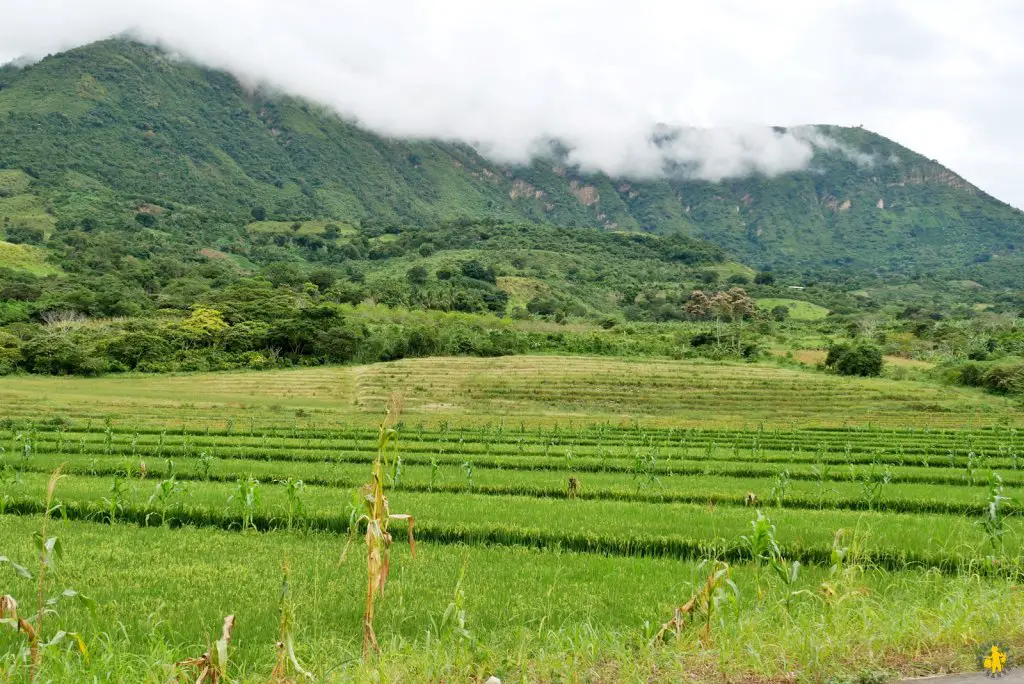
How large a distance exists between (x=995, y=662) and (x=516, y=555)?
6585 millimetres

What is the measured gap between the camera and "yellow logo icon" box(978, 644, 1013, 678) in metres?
5.11

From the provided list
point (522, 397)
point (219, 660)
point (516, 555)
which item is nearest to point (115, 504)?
point (516, 555)

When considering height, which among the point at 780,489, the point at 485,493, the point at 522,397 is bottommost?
the point at 522,397

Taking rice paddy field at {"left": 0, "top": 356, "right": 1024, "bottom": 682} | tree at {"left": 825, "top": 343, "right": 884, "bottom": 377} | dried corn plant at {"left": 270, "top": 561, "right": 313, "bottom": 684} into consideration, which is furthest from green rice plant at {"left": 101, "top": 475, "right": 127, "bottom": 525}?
tree at {"left": 825, "top": 343, "right": 884, "bottom": 377}

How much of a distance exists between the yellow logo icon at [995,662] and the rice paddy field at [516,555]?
140mm

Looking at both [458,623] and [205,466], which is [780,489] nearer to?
[458,623]

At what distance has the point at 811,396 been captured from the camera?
51.2 m

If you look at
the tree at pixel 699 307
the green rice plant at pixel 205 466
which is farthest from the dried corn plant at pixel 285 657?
the tree at pixel 699 307

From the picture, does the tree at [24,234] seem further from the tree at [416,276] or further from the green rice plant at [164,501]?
the green rice plant at [164,501]

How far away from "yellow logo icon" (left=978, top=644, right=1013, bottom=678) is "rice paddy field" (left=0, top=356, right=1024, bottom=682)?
0.46 feet

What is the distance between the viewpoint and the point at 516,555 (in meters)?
Result: 10.6

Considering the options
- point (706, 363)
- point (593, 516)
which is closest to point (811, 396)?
point (706, 363)

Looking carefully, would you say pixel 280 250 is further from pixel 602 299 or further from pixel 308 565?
pixel 308 565

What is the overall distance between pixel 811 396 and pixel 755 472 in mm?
32956
